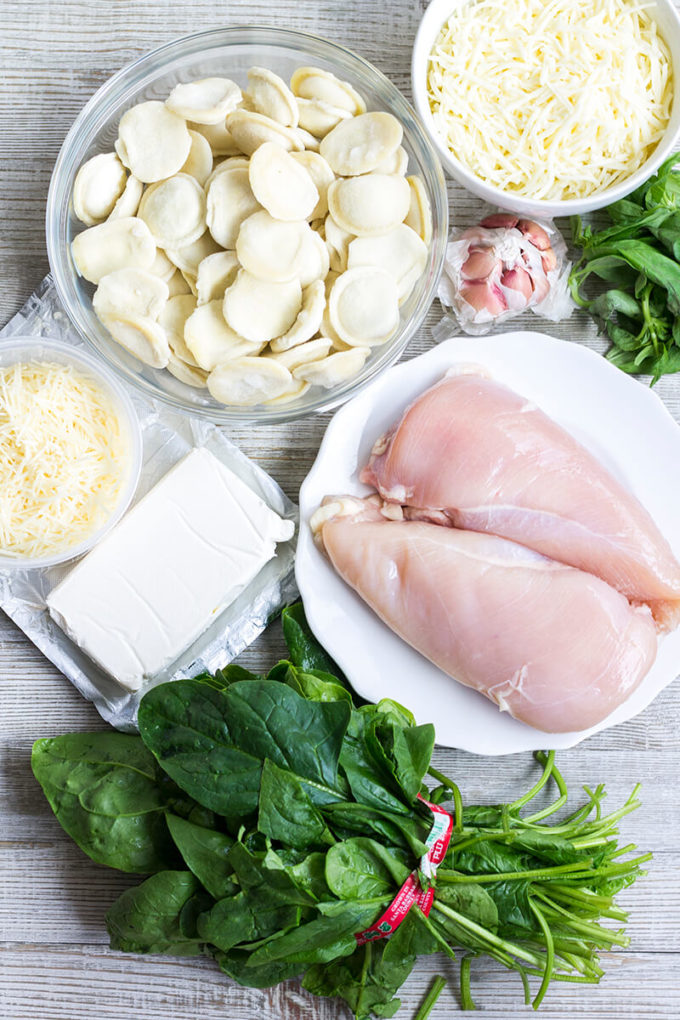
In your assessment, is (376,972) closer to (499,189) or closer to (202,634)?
(202,634)

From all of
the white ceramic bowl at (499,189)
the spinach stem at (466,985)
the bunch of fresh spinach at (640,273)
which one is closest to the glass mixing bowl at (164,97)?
the white ceramic bowl at (499,189)

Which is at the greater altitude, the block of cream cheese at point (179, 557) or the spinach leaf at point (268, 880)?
the block of cream cheese at point (179, 557)

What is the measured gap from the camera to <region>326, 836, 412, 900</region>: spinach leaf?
1108 millimetres

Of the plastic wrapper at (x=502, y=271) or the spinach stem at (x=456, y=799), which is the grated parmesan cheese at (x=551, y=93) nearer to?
the plastic wrapper at (x=502, y=271)

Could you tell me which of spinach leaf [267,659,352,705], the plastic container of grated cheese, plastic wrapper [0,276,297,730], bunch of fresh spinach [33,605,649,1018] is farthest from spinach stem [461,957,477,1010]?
the plastic container of grated cheese

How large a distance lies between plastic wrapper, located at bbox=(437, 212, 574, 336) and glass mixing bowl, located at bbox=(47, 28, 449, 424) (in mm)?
99

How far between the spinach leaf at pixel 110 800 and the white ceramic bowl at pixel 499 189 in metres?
0.94

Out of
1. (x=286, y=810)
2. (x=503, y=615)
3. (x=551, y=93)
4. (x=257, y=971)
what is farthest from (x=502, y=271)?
(x=257, y=971)

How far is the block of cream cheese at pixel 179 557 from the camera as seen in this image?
1305 millimetres

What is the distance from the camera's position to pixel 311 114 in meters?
1.17

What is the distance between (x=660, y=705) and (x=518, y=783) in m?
0.26

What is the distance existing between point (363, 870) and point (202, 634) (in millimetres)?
435

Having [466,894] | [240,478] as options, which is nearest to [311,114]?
[240,478]

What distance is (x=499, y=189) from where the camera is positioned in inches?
47.4
